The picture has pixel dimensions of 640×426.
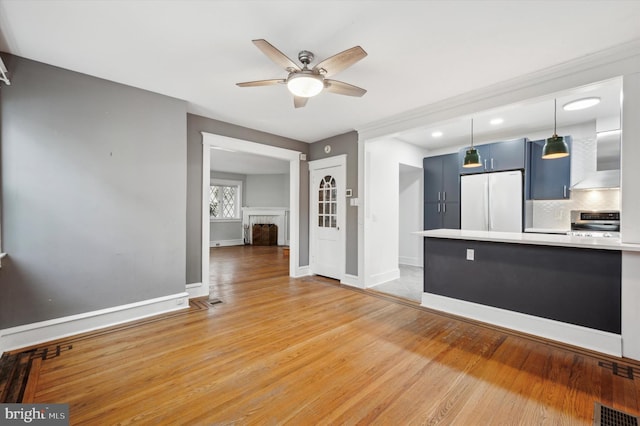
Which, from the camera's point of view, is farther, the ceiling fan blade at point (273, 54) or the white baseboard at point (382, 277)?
the white baseboard at point (382, 277)

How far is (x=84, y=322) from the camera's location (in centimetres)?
270

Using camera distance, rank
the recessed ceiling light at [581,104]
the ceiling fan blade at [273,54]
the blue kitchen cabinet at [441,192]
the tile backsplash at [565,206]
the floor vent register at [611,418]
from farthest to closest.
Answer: the blue kitchen cabinet at [441,192] < the tile backsplash at [565,206] < the recessed ceiling light at [581,104] < the ceiling fan blade at [273,54] < the floor vent register at [611,418]

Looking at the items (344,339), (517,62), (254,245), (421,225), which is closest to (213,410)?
(344,339)

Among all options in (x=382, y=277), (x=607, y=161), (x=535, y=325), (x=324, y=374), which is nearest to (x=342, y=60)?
(x=324, y=374)

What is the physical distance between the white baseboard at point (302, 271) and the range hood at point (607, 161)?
15.2 ft

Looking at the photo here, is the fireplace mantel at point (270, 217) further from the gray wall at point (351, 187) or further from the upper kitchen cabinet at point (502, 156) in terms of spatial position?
the upper kitchen cabinet at point (502, 156)

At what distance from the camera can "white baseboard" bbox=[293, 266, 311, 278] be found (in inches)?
202

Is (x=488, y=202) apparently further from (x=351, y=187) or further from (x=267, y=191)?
(x=267, y=191)

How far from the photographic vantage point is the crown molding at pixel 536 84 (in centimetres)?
227

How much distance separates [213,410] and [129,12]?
274cm

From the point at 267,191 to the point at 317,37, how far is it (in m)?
8.01

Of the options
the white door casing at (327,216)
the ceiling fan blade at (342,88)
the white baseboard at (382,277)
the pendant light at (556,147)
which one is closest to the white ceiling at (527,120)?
the pendant light at (556,147)

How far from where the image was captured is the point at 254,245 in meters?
9.53

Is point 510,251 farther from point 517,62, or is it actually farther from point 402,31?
point 402,31
